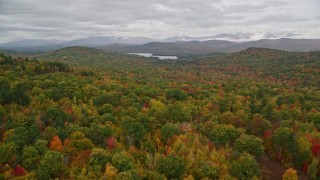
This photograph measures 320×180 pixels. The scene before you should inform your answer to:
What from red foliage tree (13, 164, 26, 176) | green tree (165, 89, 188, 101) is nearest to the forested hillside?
red foliage tree (13, 164, 26, 176)

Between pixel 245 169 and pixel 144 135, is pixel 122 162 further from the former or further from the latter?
pixel 245 169


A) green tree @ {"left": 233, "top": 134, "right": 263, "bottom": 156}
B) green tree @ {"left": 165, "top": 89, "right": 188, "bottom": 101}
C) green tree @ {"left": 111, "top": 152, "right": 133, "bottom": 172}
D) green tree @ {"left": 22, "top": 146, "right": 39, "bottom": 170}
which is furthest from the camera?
green tree @ {"left": 165, "top": 89, "right": 188, "bottom": 101}

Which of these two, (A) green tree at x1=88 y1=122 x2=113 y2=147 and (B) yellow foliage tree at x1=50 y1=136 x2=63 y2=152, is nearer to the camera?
(B) yellow foliage tree at x1=50 y1=136 x2=63 y2=152

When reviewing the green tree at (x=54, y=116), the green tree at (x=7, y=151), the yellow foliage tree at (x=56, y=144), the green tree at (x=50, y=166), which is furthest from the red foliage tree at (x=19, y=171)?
the green tree at (x=54, y=116)

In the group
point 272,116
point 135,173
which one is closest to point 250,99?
point 272,116

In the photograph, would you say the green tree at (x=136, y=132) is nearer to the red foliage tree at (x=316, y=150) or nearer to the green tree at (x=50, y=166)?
the green tree at (x=50, y=166)

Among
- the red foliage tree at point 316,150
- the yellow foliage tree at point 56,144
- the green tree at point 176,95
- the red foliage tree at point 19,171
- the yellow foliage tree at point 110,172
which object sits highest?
the green tree at point 176,95

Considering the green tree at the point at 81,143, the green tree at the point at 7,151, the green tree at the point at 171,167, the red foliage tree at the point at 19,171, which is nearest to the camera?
the red foliage tree at the point at 19,171

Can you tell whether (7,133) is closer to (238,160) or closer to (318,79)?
(238,160)

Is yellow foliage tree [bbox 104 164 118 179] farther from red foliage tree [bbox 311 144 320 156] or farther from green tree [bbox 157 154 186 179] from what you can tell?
red foliage tree [bbox 311 144 320 156]

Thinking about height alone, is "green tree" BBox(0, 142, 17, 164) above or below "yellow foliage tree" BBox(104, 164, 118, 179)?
above

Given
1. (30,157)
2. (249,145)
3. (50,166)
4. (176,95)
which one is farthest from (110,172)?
(176,95)
